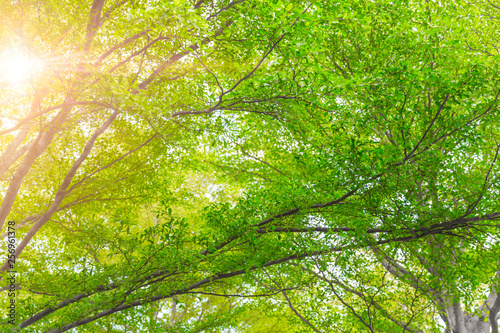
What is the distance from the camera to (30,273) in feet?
20.5

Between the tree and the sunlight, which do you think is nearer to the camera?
the tree

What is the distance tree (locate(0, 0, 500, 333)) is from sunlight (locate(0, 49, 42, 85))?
38mm

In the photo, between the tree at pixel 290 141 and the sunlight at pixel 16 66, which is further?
the sunlight at pixel 16 66

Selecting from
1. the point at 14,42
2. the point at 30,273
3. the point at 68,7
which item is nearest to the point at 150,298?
the point at 30,273

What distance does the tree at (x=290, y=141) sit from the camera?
15.0 ft

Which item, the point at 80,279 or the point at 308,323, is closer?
the point at 80,279

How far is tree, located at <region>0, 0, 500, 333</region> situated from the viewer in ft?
15.0

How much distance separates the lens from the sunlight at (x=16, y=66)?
5.53 meters

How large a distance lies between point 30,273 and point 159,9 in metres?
A: 5.80

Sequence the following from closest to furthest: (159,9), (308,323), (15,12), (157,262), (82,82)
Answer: (159,9)
(82,82)
(157,262)
(15,12)
(308,323)

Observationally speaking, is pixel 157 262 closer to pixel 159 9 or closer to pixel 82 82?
pixel 82 82

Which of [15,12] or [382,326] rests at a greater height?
[15,12]

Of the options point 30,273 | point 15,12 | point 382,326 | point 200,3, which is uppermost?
Answer: point 200,3

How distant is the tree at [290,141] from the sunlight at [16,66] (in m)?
0.04
